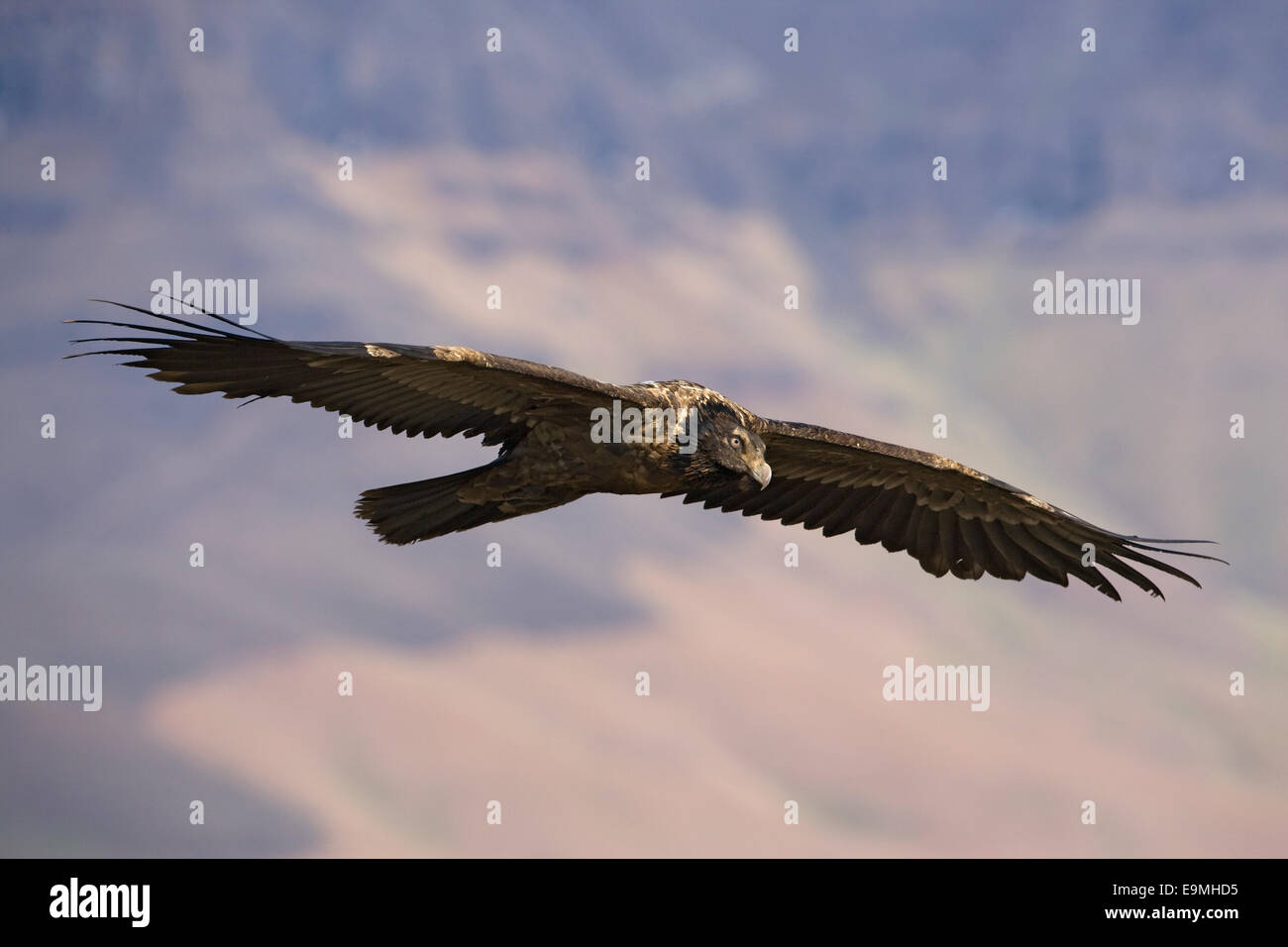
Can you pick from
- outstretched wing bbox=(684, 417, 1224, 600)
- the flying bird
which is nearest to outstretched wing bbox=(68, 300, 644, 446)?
the flying bird

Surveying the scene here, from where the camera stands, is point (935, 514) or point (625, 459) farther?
point (935, 514)

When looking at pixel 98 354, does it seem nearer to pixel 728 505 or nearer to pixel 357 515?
pixel 357 515

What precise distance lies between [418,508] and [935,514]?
14.1 ft

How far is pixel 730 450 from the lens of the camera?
9172mm

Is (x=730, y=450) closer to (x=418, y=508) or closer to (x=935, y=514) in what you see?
(x=418, y=508)

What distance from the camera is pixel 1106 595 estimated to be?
10.7m

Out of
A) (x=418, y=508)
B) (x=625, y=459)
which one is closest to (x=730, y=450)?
(x=625, y=459)

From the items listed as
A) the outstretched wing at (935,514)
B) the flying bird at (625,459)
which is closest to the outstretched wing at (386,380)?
the flying bird at (625,459)

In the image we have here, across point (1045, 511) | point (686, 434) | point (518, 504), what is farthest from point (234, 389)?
point (1045, 511)

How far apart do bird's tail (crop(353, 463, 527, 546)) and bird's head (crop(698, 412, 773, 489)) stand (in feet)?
4.76

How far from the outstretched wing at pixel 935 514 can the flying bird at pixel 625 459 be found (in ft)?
0.04

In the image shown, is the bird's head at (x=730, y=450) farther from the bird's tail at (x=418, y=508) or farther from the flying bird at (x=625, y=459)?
the bird's tail at (x=418, y=508)

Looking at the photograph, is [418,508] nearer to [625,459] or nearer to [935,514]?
→ [625,459]

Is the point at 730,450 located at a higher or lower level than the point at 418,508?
higher
